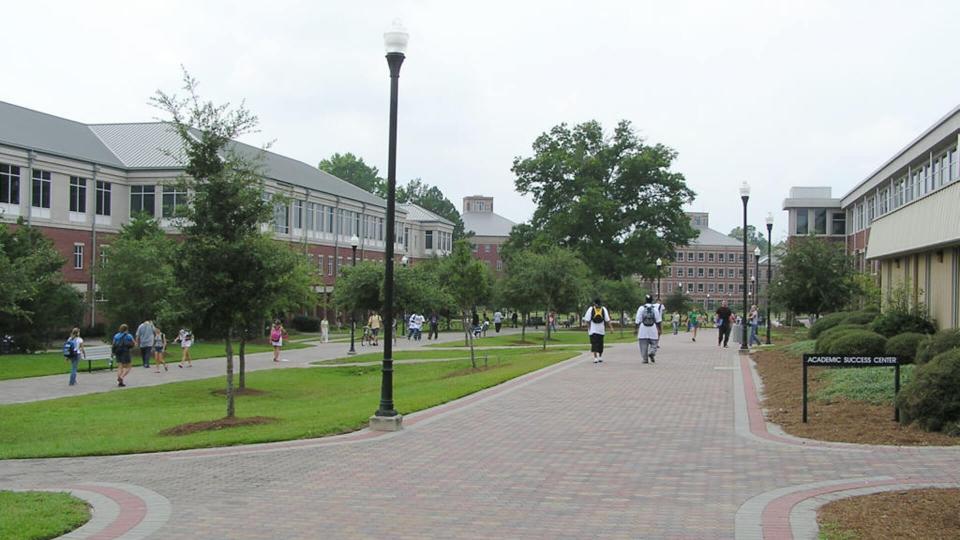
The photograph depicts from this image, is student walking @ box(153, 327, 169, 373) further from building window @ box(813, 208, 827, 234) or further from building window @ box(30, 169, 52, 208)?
building window @ box(813, 208, 827, 234)

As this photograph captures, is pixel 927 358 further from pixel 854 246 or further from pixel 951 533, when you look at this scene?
pixel 854 246

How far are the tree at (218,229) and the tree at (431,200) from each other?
107m

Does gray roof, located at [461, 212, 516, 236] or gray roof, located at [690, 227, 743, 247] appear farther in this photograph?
gray roof, located at [690, 227, 743, 247]

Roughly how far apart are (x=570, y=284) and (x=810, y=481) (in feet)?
115

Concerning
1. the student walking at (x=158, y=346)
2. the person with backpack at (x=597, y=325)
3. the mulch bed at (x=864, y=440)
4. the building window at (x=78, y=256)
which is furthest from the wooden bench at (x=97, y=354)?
the building window at (x=78, y=256)

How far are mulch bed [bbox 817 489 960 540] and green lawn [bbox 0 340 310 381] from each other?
2586 cm

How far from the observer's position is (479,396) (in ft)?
54.6

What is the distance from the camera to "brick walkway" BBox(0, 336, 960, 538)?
737 cm

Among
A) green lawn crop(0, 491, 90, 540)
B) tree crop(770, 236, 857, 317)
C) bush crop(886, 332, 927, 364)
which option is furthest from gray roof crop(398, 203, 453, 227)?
green lawn crop(0, 491, 90, 540)

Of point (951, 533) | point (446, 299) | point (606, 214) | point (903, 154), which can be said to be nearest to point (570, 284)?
point (446, 299)

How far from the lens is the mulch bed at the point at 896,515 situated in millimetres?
6703

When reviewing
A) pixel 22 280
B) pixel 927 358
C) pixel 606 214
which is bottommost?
pixel 927 358

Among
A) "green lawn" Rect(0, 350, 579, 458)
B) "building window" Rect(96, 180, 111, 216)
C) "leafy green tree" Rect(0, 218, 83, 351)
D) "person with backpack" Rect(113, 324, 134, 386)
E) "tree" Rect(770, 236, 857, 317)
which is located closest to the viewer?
"green lawn" Rect(0, 350, 579, 458)

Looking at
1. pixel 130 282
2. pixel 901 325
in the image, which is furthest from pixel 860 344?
pixel 130 282
